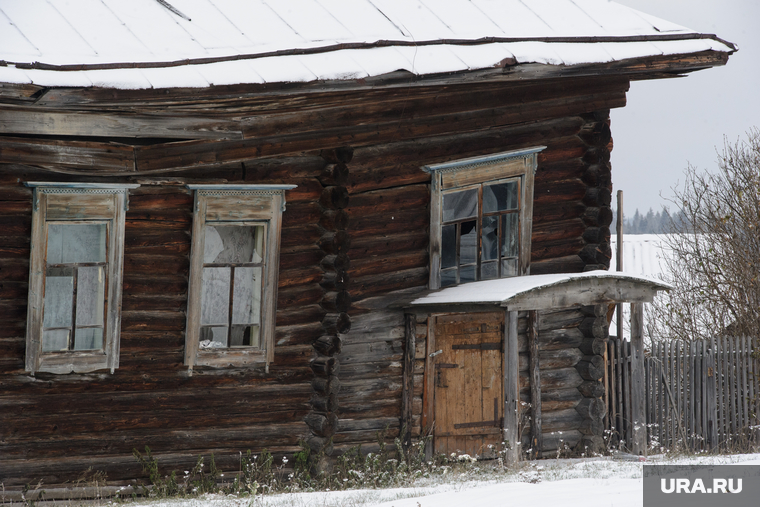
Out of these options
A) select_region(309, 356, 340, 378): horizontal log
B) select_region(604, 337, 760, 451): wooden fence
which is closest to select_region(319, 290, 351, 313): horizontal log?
select_region(309, 356, 340, 378): horizontal log

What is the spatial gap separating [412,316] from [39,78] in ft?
14.6

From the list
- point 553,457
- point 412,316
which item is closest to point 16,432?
point 412,316

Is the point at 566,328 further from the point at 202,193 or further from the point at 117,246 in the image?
the point at 117,246

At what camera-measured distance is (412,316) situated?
360 inches

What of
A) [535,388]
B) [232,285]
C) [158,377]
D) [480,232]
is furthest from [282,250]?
[535,388]

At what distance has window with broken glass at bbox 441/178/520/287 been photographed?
9.63 metres

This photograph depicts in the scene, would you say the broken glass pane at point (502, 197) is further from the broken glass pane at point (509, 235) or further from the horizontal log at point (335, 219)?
the horizontal log at point (335, 219)

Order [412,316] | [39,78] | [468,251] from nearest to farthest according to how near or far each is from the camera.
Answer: [39,78]
[412,316]
[468,251]

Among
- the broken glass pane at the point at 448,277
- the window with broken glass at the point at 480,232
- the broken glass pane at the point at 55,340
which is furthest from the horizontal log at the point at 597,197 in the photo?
the broken glass pane at the point at 55,340

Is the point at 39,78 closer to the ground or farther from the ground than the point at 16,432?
farther from the ground

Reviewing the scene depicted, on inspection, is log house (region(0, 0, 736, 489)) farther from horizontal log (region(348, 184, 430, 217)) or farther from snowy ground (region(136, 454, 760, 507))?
snowy ground (region(136, 454, 760, 507))

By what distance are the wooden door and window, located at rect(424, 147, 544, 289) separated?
0.56 m

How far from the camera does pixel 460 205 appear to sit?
9664mm

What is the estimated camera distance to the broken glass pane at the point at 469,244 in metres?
9.77
